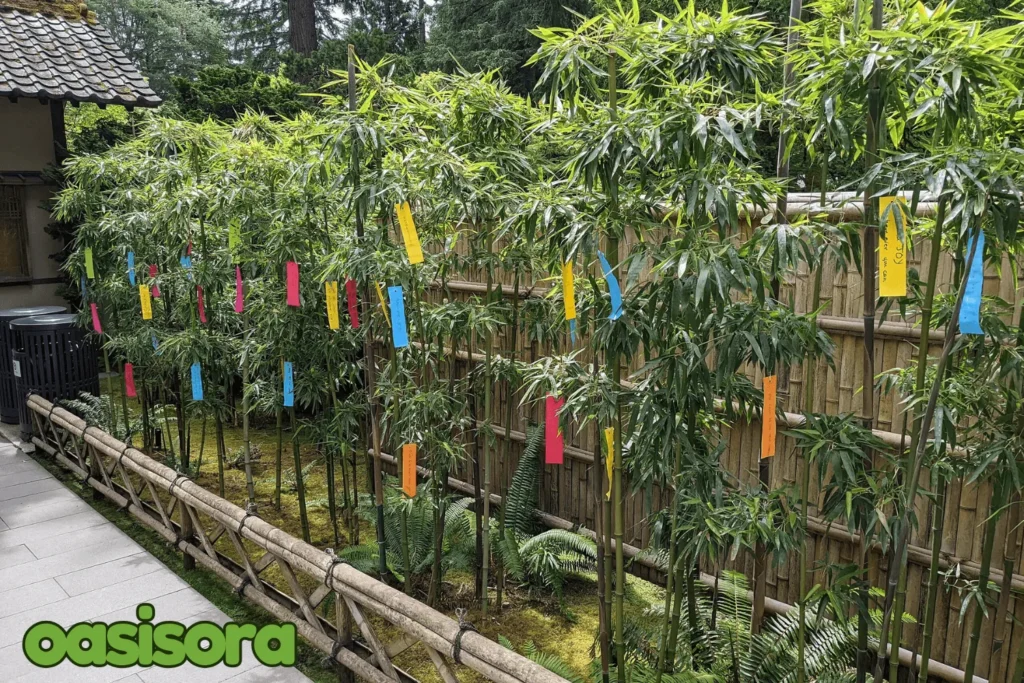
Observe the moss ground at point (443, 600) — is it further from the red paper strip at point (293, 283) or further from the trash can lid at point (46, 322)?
the red paper strip at point (293, 283)

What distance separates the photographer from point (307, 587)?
4.00 metres

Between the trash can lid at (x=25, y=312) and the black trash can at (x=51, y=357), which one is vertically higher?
the trash can lid at (x=25, y=312)

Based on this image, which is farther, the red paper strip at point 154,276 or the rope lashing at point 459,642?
the red paper strip at point 154,276

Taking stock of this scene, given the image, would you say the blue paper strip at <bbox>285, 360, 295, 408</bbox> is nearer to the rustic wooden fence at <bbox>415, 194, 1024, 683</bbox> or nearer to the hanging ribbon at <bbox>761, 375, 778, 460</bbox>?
the rustic wooden fence at <bbox>415, 194, 1024, 683</bbox>

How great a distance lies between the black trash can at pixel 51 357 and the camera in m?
5.82

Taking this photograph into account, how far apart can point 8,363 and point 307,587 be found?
397 cm

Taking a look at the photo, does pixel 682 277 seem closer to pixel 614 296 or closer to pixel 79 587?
pixel 614 296

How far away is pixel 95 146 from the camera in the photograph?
27.4ft

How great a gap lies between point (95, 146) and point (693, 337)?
817cm

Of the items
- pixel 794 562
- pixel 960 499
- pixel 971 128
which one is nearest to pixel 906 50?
pixel 971 128

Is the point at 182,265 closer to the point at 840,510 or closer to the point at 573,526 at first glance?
the point at 573,526

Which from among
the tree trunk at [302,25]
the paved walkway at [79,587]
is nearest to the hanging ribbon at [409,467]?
the paved walkway at [79,587]

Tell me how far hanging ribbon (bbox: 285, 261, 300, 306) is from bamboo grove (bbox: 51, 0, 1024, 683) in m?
0.02

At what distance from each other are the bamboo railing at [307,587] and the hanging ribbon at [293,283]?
100 centimetres
